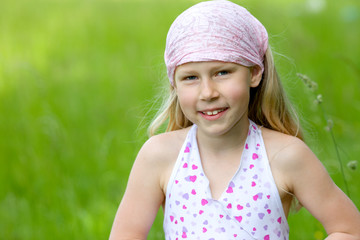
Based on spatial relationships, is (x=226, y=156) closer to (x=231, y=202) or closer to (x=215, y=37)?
(x=231, y=202)

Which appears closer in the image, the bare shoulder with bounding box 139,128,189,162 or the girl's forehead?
the girl's forehead

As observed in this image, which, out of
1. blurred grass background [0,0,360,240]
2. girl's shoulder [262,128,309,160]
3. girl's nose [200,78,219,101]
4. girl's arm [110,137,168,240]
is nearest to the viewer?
girl's nose [200,78,219,101]

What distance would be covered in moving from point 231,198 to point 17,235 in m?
2.13

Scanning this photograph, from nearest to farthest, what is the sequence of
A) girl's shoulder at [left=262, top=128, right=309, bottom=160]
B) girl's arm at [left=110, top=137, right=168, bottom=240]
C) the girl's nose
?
the girl's nose < girl's shoulder at [left=262, top=128, right=309, bottom=160] < girl's arm at [left=110, top=137, right=168, bottom=240]

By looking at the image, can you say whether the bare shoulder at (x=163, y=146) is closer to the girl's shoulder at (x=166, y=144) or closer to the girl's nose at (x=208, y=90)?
the girl's shoulder at (x=166, y=144)

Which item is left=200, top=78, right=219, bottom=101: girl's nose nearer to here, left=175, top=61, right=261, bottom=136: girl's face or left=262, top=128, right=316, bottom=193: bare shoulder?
left=175, top=61, right=261, bottom=136: girl's face

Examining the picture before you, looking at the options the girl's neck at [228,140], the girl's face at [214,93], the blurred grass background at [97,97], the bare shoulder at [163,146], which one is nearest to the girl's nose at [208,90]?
the girl's face at [214,93]

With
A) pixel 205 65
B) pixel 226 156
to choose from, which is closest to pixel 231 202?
pixel 226 156

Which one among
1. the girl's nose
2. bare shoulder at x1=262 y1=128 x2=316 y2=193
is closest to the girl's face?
the girl's nose

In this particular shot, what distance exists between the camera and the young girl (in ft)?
8.85

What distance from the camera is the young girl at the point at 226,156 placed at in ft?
8.85

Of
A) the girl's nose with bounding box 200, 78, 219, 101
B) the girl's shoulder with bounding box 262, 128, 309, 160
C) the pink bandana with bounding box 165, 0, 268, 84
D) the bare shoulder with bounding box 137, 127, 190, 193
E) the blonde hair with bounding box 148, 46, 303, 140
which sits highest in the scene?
the pink bandana with bounding box 165, 0, 268, 84

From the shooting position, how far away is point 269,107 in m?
2.99

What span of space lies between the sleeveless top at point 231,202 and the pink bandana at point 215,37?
1.24 ft
